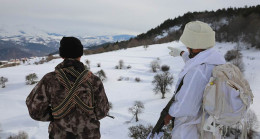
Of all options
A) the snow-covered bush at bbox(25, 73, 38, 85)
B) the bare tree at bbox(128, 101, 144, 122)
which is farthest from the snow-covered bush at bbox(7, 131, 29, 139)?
the snow-covered bush at bbox(25, 73, 38, 85)

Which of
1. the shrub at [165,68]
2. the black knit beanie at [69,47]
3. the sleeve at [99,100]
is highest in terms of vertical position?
the black knit beanie at [69,47]

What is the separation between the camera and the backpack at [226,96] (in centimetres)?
127

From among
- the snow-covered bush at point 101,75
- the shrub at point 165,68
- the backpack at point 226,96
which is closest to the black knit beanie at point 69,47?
the backpack at point 226,96

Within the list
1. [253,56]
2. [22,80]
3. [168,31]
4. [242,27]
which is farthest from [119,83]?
[168,31]

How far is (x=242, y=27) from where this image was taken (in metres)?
40.5

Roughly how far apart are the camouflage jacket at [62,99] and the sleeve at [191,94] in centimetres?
80

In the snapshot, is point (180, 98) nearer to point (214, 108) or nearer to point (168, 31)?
point (214, 108)

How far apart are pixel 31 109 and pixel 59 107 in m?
0.25

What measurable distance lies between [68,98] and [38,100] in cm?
27

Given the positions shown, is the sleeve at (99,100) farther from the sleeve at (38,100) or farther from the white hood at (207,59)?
the white hood at (207,59)

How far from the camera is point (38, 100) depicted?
1.65 m

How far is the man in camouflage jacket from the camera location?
1666 millimetres

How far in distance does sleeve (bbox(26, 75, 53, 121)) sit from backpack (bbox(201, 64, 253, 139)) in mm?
1369

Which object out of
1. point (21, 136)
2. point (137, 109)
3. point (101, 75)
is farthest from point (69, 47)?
point (101, 75)
